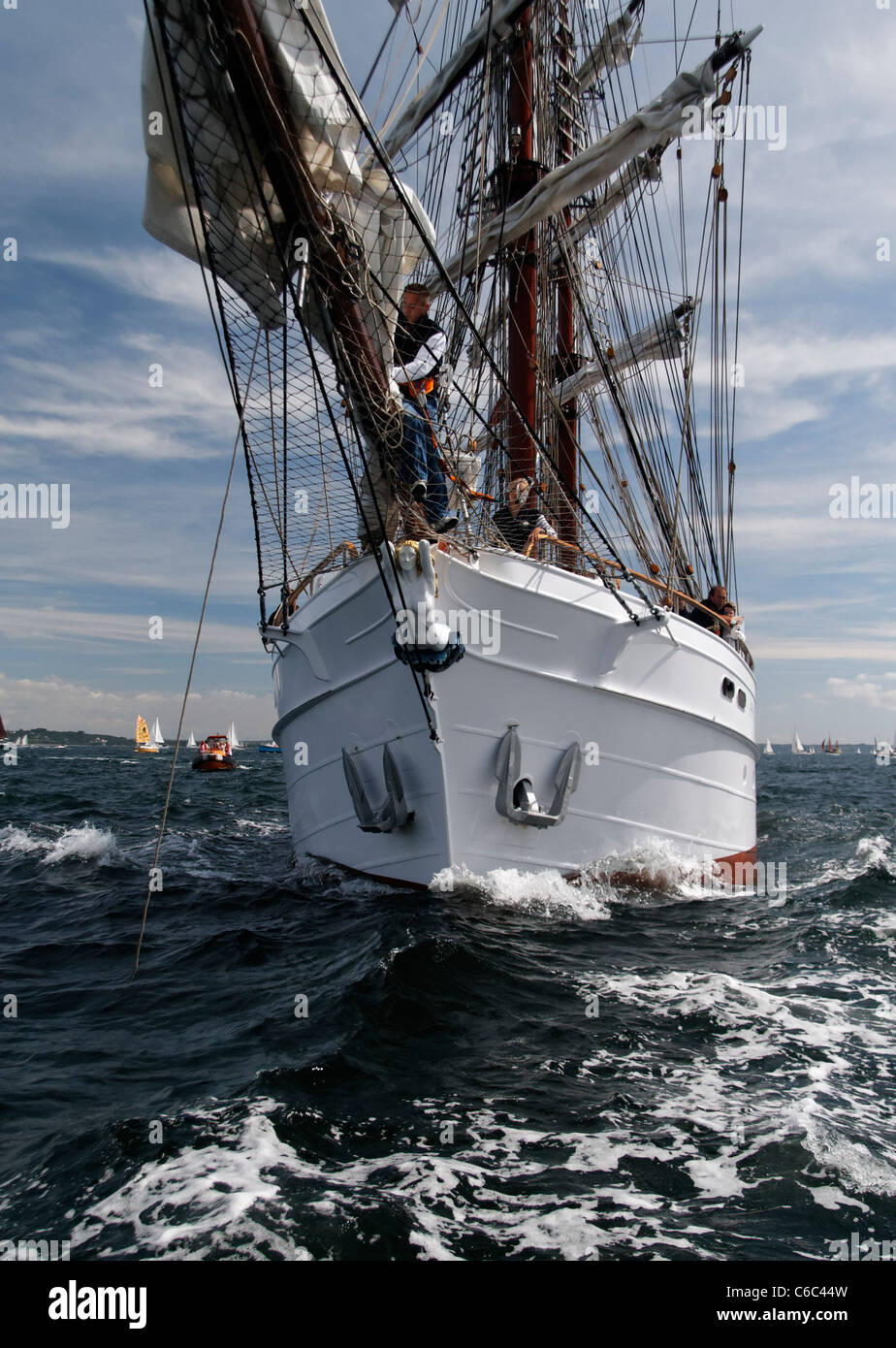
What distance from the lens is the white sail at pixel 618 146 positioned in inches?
370

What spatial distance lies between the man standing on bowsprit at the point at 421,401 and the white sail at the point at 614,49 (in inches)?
466

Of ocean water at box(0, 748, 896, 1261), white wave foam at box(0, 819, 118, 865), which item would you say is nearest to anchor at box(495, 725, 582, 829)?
ocean water at box(0, 748, 896, 1261)

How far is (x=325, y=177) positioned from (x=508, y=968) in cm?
569

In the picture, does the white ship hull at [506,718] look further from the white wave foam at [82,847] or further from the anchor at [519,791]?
the white wave foam at [82,847]

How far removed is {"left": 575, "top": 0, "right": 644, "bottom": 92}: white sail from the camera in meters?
16.0

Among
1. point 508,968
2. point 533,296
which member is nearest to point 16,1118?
point 508,968

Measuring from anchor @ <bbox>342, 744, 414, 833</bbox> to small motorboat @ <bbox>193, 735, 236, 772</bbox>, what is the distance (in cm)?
4386

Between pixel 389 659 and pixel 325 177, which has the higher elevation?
pixel 325 177

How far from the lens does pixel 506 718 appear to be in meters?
7.60

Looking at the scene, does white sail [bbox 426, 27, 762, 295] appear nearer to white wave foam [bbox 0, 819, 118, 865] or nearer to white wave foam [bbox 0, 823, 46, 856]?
white wave foam [bbox 0, 819, 118, 865]

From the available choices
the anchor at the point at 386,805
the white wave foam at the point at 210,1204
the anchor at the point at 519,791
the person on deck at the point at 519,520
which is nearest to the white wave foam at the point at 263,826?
the anchor at the point at 386,805

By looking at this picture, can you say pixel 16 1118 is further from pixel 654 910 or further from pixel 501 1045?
pixel 654 910
